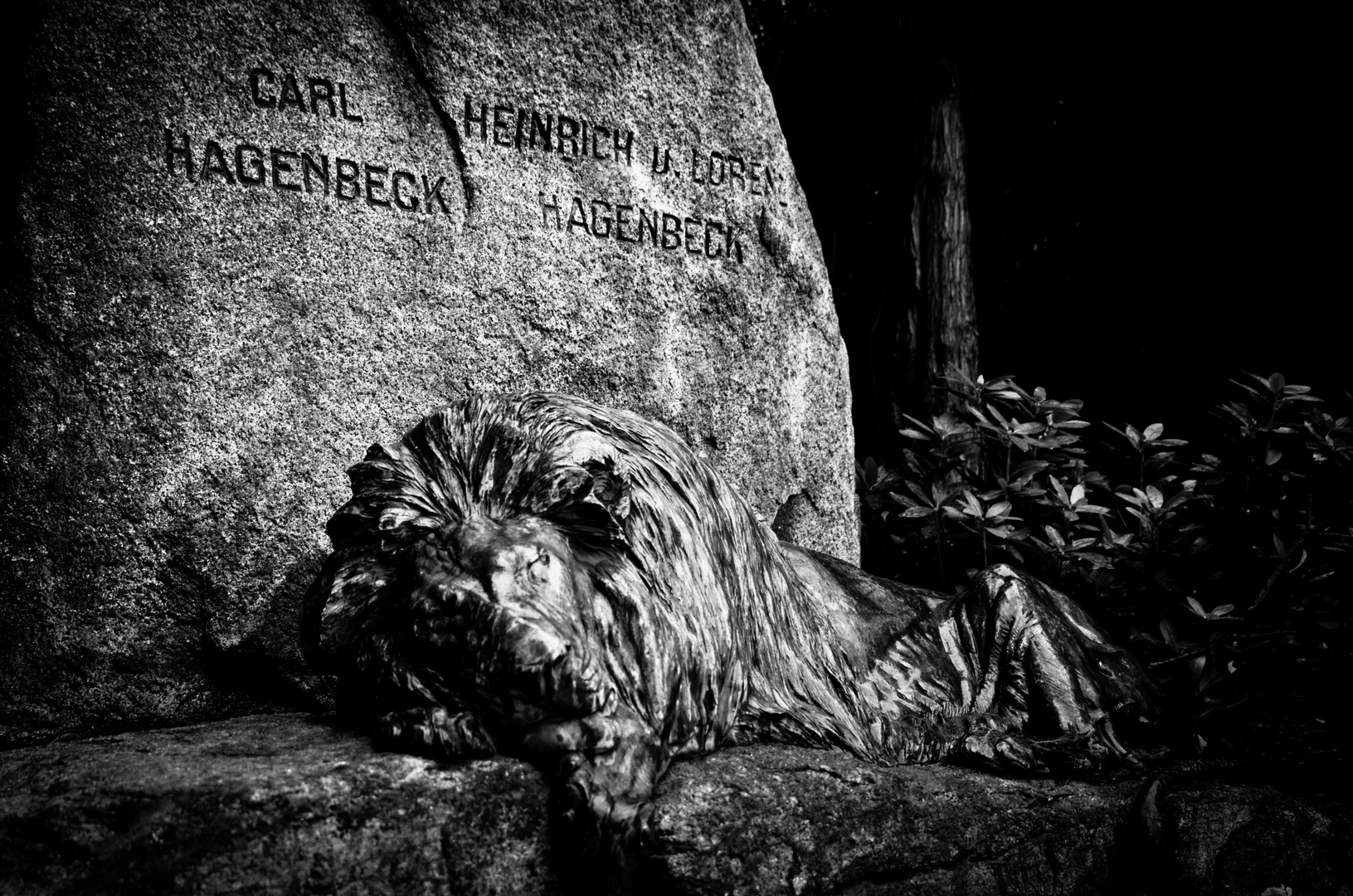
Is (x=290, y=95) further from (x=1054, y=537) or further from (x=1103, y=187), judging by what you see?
(x=1103, y=187)

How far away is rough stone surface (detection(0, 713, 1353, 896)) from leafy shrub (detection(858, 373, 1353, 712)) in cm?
131

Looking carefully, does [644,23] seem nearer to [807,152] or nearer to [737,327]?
[737,327]

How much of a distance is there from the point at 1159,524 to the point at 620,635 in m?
2.95

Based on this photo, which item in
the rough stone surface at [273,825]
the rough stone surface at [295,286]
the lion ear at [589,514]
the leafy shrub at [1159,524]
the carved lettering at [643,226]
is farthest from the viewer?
the leafy shrub at [1159,524]

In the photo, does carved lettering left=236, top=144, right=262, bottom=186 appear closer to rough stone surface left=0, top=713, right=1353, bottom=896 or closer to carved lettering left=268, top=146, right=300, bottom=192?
carved lettering left=268, top=146, right=300, bottom=192

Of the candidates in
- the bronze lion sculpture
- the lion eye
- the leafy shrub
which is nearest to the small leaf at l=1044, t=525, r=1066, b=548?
the leafy shrub

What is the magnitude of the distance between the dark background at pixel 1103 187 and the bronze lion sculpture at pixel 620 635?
3220 mm

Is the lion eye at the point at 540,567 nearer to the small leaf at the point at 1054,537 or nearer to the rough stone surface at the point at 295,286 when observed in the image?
the rough stone surface at the point at 295,286

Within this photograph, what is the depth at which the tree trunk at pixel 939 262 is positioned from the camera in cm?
603

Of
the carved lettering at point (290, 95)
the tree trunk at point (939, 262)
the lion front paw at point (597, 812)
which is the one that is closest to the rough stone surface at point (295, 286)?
the carved lettering at point (290, 95)

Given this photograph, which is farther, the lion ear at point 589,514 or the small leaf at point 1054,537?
the small leaf at point 1054,537

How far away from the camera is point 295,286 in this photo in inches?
134

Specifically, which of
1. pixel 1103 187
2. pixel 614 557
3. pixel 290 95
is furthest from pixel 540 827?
pixel 1103 187

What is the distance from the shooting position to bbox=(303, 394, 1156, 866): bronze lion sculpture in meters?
2.24
